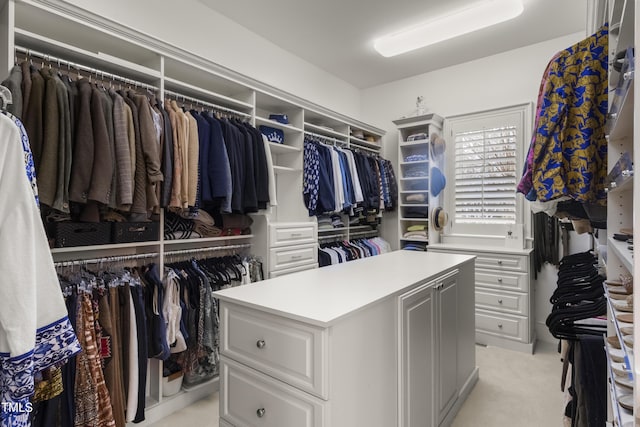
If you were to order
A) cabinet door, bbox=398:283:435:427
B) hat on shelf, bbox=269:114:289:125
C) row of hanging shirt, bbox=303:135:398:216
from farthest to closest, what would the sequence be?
row of hanging shirt, bbox=303:135:398:216, hat on shelf, bbox=269:114:289:125, cabinet door, bbox=398:283:435:427

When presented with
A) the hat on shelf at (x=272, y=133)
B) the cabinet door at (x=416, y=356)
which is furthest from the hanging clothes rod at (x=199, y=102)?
the cabinet door at (x=416, y=356)

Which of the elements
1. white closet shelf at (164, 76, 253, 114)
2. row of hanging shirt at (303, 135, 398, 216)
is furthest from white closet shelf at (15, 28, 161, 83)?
row of hanging shirt at (303, 135, 398, 216)

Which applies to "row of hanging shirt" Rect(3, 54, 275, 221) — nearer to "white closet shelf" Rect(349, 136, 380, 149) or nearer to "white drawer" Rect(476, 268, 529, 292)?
"white closet shelf" Rect(349, 136, 380, 149)

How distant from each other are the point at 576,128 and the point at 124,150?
2.11 m

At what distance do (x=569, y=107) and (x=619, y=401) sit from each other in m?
1.01

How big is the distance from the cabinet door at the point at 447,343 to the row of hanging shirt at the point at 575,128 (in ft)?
2.63

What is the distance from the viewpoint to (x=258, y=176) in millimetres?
2695

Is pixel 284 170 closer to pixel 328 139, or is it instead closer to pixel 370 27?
pixel 328 139

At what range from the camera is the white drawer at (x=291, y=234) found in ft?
9.43

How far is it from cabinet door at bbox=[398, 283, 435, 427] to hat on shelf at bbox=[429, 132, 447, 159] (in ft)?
8.40

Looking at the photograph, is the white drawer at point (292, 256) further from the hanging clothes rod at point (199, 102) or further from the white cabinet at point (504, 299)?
the white cabinet at point (504, 299)

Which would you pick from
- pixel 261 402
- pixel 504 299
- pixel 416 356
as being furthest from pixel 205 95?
pixel 504 299

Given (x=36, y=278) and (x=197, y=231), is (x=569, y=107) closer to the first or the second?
(x=36, y=278)

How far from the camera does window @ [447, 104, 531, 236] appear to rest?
3.54 meters
